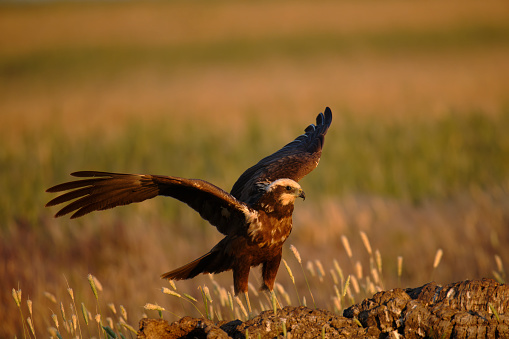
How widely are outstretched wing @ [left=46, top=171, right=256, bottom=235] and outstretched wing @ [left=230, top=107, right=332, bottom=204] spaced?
304 mm

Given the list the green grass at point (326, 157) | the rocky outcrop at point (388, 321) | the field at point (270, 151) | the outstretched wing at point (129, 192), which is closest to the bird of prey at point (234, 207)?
the outstretched wing at point (129, 192)

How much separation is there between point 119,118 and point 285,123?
4.29m

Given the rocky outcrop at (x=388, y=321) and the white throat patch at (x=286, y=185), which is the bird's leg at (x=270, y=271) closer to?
→ the white throat patch at (x=286, y=185)

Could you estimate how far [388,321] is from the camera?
11.2ft

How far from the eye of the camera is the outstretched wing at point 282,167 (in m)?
5.34

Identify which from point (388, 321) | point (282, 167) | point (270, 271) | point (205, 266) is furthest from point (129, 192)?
point (388, 321)

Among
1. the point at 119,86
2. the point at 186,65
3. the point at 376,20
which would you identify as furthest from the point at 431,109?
the point at 376,20

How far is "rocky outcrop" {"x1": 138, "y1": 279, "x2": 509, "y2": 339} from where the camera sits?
3.25 m

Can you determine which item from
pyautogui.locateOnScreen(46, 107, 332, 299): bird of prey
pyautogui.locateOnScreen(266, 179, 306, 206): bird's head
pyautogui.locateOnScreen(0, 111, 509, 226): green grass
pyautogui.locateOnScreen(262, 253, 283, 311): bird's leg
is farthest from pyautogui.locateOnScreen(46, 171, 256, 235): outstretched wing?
pyautogui.locateOnScreen(0, 111, 509, 226): green grass

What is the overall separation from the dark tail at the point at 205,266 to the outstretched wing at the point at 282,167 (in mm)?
483

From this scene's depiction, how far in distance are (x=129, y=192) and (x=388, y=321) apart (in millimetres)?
1946

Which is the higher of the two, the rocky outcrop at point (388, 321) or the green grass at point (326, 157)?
the green grass at point (326, 157)

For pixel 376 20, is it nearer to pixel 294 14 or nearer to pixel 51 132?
pixel 294 14

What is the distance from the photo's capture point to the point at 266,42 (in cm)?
3731
